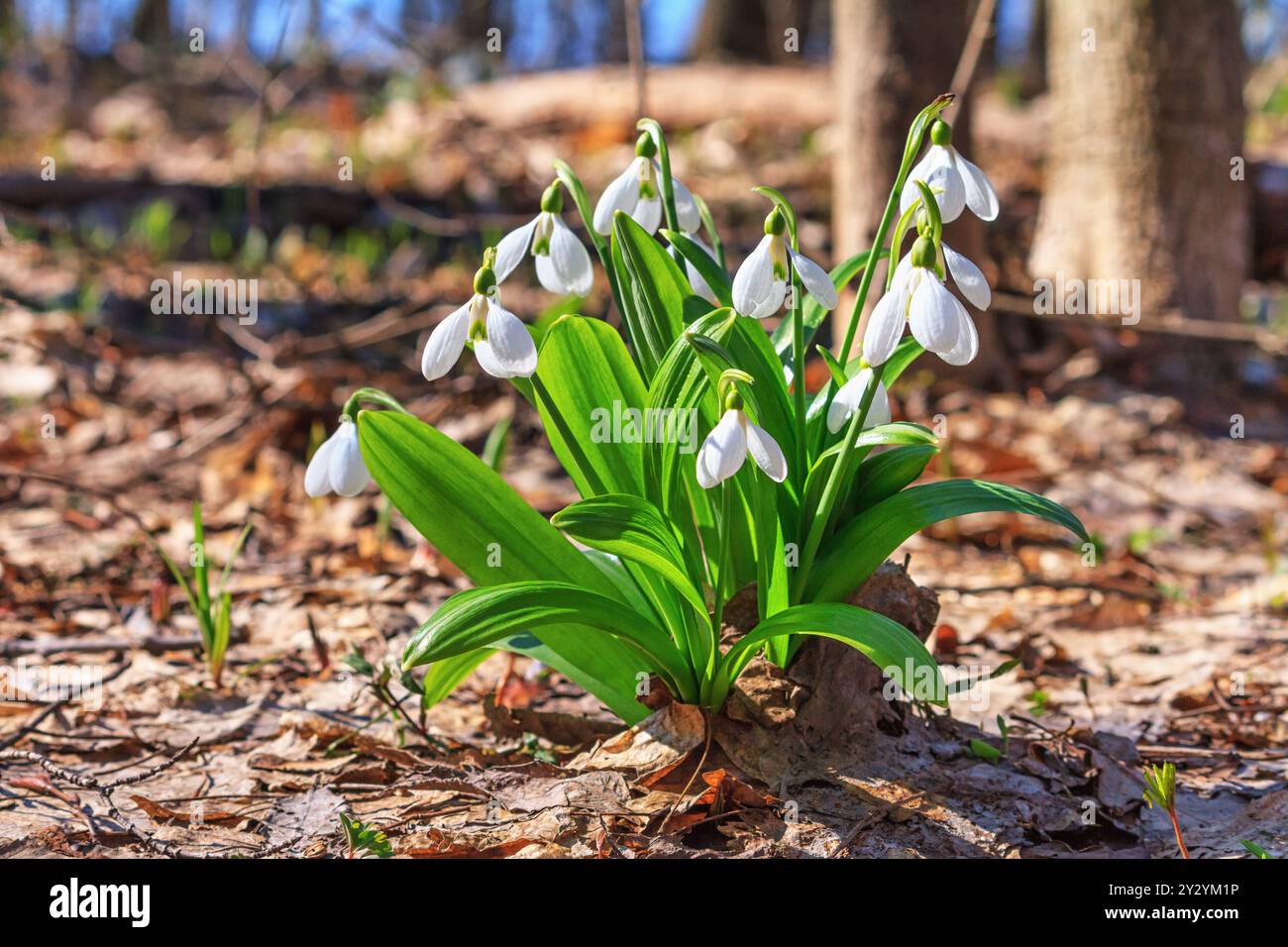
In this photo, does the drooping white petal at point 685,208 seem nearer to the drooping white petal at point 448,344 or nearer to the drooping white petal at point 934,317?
the drooping white petal at point 448,344

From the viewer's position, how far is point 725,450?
1567 mm

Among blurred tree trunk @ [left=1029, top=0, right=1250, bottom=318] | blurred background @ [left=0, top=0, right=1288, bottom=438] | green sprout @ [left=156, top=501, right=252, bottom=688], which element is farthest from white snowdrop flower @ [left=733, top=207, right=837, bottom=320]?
blurred tree trunk @ [left=1029, top=0, right=1250, bottom=318]

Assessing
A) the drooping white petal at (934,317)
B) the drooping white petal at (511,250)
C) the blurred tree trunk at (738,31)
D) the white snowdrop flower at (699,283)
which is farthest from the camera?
the blurred tree trunk at (738,31)

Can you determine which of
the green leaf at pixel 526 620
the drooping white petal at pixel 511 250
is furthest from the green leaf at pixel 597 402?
the green leaf at pixel 526 620

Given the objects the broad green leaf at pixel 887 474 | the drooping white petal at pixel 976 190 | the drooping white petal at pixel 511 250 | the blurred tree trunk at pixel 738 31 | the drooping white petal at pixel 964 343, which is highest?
the blurred tree trunk at pixel 738 31

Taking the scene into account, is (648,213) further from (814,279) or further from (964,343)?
(964,343)

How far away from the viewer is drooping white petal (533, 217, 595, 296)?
187cm

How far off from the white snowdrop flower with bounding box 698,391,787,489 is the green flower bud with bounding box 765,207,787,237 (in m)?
0.26

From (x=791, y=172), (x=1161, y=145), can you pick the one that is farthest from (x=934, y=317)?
(x=791, y=172)

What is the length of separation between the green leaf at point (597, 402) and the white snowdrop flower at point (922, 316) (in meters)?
0.52

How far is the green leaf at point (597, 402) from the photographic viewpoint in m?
1.97

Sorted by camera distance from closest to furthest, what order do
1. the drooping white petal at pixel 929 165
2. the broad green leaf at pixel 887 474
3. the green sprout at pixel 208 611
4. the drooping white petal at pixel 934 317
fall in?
the drooping white petal at pixel 934 317 → the drooping white petal at pixel 929 165 → the broad green leaf at pixel 887 474 → the green sprout at pixel 208 611

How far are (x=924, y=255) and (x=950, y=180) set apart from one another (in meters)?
0.24

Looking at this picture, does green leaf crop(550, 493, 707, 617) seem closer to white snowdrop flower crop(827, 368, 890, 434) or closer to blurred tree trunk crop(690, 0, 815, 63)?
white snowdrop flower crop(827, 368, 890, 434)
